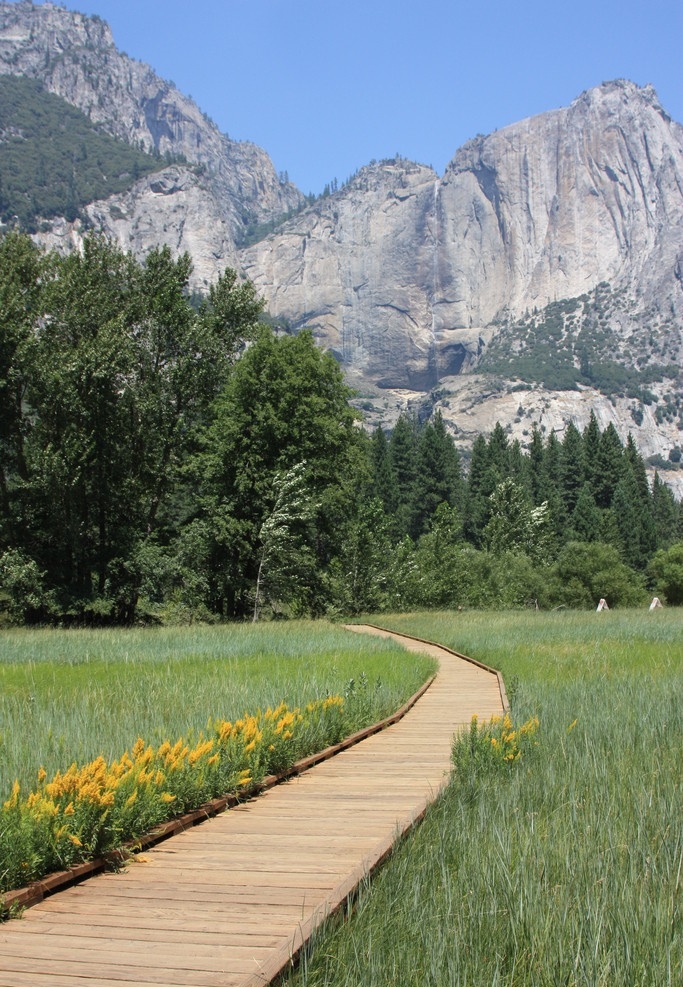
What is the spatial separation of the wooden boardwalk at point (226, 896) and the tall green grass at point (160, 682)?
1.31 m

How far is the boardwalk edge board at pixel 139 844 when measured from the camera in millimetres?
4181

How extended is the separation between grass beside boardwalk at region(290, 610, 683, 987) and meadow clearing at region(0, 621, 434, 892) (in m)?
1.57

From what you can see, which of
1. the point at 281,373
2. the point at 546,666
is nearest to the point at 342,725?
the point at 546,666

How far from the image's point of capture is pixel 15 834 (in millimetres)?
4426

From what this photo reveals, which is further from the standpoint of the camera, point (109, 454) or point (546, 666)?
point (109, 454)

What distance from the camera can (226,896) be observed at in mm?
4176

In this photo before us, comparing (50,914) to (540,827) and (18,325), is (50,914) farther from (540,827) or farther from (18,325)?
(18,325)

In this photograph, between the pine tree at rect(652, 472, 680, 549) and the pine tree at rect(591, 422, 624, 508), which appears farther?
the pine tree at rect(652, 472, 680, 549)

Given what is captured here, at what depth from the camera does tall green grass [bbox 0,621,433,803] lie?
7500mm

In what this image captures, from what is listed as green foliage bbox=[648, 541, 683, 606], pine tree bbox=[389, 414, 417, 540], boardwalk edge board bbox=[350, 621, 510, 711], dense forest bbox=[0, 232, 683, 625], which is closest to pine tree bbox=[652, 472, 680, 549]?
green foliage bbox=[648, 541, 683, 606]

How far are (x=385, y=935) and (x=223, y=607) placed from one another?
120ft

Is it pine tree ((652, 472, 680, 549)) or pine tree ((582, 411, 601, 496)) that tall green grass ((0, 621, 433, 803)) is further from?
pine tree ((652, 472, 680, 549))

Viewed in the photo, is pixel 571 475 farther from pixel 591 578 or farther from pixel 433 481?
pixel 591 578

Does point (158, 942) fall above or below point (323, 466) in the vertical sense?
below
